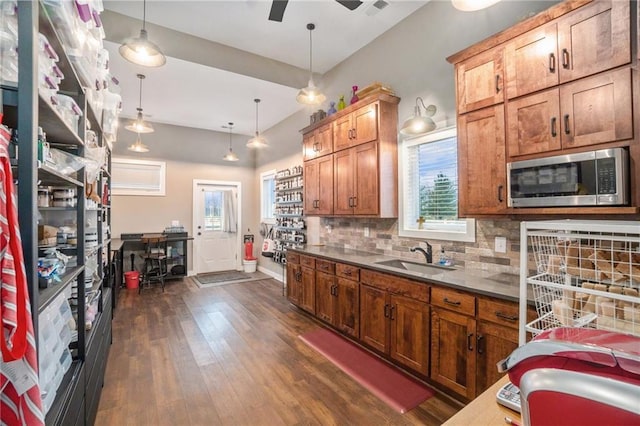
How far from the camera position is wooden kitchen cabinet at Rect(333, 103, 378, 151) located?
3250 mm

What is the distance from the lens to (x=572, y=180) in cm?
172

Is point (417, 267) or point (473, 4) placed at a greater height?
point (473, 4)

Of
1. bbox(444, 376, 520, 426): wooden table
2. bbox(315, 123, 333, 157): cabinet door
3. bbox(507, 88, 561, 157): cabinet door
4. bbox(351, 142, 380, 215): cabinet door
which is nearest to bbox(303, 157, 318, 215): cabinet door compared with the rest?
bbox(315, 123, 333, 157): cabinet door

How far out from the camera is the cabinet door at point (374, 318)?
2693mm

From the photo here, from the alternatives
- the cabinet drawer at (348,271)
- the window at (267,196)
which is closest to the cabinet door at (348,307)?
the cabinet drawer at (348,271)

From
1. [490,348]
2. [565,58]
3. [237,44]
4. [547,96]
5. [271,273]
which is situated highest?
[237,44]

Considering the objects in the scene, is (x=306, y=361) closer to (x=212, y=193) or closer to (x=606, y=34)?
(x=606, y=34)

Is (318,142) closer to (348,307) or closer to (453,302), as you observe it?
(348,307)

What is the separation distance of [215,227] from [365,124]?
4841mm

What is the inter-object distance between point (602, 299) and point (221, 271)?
21.9ft

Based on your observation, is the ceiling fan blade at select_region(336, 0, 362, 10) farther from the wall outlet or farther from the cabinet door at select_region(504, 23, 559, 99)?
the wall outlet

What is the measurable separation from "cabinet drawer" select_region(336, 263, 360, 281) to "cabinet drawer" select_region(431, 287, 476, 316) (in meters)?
0.91

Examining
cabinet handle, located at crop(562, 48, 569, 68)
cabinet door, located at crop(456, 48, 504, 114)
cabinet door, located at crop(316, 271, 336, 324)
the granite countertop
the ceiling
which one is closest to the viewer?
cabinet handle, located at crop(562, 48, 569, 68)

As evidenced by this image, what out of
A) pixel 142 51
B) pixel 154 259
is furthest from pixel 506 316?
pixel 154 259
